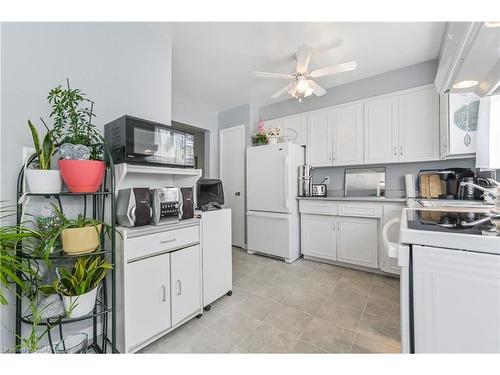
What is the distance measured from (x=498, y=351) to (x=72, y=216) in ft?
7.13

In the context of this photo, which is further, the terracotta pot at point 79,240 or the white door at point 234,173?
the white door at point 234,173

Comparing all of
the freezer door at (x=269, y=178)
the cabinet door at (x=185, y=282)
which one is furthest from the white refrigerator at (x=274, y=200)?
the cabinet door at (x=185, y=282)

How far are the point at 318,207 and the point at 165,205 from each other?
2.09m

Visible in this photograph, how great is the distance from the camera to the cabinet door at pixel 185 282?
1.48 m

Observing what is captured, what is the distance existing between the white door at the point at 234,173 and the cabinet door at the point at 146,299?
218 cm

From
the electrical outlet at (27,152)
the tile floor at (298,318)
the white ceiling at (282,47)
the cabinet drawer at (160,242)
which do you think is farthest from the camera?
the white ceiling at (282,47)

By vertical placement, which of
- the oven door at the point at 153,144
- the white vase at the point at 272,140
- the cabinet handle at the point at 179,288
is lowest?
the cabinet handle at the point at 179,288

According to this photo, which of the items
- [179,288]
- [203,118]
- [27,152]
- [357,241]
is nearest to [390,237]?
[357,241]

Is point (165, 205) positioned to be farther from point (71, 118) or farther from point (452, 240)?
point (452, 240)

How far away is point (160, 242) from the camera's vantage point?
4.59 feet

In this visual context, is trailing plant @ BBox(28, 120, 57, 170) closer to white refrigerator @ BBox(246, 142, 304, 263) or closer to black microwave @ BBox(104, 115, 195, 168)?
black microwave @ BBox(104, 115, 195, 168)

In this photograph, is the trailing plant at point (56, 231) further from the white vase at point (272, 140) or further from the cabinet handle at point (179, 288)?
the white vase at point (272, 140)

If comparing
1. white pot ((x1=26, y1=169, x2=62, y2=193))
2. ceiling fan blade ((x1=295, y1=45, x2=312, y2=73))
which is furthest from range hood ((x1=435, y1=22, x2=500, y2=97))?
white pot ((x1=26, y1=169, x2=62, y2=193))
